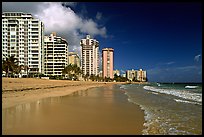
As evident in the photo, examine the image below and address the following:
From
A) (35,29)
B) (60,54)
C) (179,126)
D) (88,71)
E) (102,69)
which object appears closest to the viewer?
(179,126)

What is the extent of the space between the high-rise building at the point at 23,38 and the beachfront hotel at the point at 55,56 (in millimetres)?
11939

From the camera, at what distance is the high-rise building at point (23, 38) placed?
324ft

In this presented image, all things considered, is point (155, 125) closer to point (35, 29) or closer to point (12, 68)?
point (12, 68)

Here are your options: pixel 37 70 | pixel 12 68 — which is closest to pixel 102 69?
pixel 37 70

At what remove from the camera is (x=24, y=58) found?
331 ft

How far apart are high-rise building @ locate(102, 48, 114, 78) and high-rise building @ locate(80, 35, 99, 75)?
26.7 feet

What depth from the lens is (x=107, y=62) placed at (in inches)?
7343

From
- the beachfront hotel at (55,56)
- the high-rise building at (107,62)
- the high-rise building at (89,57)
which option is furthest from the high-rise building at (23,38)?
the high-rise building at (107,62)

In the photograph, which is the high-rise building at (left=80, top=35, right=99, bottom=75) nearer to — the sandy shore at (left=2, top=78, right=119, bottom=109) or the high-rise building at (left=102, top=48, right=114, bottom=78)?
the high-rise building at (left=102, top=48, right=114, bottom=78)

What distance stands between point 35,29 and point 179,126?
10081 centimetres

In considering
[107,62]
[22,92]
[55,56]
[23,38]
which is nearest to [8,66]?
[23,38]

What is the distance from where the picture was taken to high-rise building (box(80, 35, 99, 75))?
176 metres

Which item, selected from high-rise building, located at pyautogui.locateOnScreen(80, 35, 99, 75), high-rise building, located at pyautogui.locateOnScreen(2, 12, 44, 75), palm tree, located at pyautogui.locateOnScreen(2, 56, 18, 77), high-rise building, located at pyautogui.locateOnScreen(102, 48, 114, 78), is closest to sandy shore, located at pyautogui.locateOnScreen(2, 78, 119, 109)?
palm tree, located at pyautogui.locateOnScreen(2, 56, 18, 77)

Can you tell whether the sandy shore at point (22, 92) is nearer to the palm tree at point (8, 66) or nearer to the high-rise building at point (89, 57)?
the palm tree at point (8, 66)
